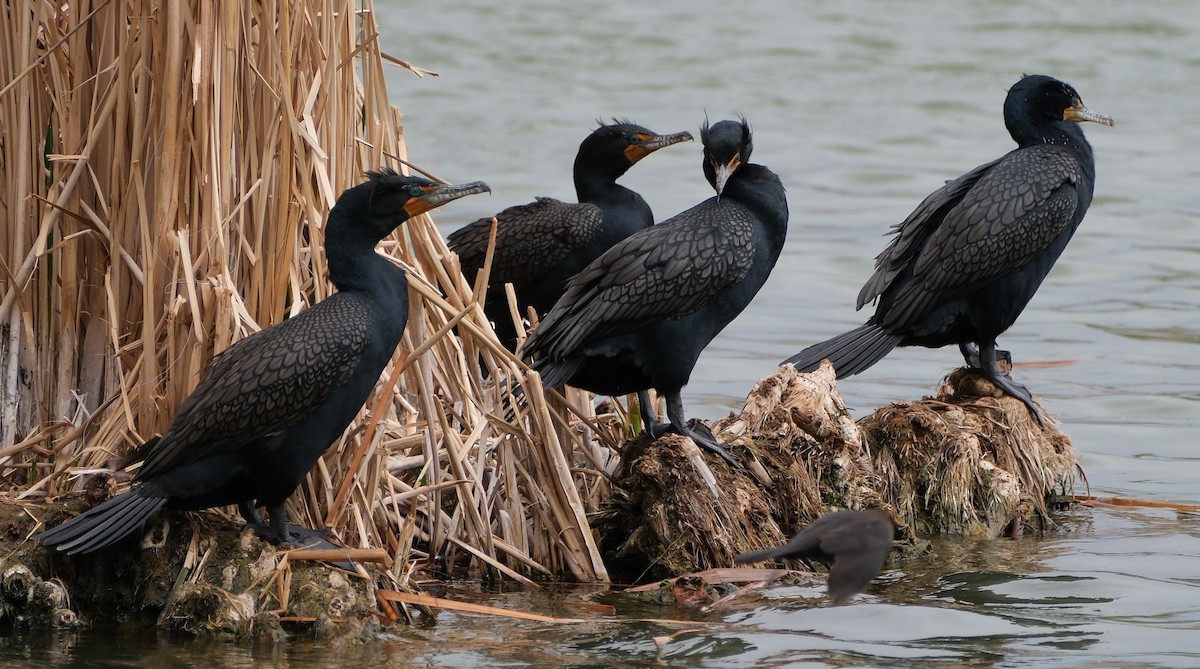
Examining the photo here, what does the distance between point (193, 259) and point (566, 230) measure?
2395mm

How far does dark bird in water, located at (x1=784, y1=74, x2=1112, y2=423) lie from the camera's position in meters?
6.99

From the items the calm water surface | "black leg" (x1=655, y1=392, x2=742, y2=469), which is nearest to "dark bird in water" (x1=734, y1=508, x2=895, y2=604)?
the calm water surface

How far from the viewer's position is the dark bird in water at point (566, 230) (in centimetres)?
752

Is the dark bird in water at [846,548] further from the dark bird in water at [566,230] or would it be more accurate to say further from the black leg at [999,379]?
the dark bird in water at [566,230]

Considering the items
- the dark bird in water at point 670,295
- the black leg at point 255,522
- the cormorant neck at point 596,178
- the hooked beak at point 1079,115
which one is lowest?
the black leg at point 255,522

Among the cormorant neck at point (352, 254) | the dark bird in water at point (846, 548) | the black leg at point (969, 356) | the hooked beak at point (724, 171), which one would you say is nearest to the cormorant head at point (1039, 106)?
the black leg at point (969, 356)

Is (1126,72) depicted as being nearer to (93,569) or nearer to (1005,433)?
(1005,433)

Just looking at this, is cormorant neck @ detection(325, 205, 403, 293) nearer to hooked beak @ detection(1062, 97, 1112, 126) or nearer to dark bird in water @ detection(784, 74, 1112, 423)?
dark bird in water @ detection(784, 74, 1112, 423)

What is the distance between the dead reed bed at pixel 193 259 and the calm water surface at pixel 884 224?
0.46m

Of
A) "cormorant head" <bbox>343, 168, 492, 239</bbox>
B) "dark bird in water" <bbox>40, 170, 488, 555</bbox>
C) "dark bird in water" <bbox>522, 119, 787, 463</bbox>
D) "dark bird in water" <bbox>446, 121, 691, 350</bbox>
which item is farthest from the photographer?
"dark bird in water" <bbox>446, 121, 691, 350</bbox>

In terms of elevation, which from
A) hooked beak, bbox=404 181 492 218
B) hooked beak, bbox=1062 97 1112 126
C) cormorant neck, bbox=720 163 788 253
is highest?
hooked beak, bbox=1062 97 1112 126

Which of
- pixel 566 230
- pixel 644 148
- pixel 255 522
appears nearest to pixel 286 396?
pixel 255 522

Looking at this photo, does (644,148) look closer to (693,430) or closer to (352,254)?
(693,430)

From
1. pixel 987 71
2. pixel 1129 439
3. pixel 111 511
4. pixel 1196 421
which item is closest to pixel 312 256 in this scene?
pixel 111 511
